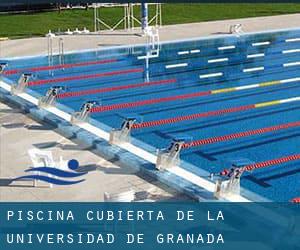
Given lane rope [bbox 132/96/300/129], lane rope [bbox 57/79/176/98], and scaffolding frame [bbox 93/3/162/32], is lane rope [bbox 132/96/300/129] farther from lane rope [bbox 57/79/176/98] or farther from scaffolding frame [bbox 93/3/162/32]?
scaffolding frame [bbox 93/3/162/32]

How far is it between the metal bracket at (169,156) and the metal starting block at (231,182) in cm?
115

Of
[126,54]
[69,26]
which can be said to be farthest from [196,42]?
[69,26]

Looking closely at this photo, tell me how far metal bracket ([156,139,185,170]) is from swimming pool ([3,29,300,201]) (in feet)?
0.82

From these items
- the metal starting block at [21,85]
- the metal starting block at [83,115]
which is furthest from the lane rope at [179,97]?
the metal starting block at [21,85]

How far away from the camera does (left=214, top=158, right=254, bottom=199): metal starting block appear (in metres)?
7.48

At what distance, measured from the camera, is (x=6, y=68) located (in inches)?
632

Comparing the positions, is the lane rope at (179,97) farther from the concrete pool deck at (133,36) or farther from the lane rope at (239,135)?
the concrete pool deck at (133,36)

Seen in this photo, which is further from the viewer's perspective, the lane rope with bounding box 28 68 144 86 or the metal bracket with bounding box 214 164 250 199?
the lane rope with bounding box 28 68 144 86

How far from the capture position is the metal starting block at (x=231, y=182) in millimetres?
7484

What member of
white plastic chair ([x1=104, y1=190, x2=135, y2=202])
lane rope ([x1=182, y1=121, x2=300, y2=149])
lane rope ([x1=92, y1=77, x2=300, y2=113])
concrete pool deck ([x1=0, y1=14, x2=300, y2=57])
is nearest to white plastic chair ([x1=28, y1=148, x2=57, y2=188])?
white plastic chair ([x1=104, y1=190, x2=135, y2=202])

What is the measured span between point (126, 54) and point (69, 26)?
568cm

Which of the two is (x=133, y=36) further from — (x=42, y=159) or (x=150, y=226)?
(x=150, y=226)

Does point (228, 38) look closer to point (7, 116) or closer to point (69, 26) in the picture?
point (69, 26)

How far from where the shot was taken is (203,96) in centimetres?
1326
